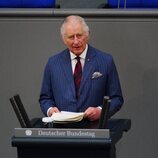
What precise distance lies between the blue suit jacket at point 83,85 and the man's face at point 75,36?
5.7 inches

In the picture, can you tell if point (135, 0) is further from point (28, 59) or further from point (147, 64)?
point (28, 59)

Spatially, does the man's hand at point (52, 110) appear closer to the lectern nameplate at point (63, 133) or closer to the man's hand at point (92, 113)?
the man's hand at point (92, 113)

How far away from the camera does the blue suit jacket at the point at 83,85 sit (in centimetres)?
371

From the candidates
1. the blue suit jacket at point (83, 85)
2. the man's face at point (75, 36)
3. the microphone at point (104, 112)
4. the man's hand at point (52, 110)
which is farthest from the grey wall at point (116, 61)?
the microphone at point (104, 112)

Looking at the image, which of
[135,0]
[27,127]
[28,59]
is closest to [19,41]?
[28,59]

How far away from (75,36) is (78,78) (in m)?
0.28

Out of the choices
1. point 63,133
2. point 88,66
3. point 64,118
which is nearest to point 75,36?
point 88,66

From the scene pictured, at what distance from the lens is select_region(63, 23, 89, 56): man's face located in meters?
3.65

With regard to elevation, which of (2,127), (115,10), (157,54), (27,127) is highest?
(115,10)

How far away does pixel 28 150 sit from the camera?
126 inches

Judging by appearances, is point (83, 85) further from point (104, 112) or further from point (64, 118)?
point (104, 112)

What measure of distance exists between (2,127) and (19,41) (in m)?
0.70

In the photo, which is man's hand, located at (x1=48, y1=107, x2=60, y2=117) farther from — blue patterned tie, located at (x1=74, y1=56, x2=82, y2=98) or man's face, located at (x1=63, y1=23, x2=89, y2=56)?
man's face, located at (x1=63, y1=23, x2=89, y2=56)

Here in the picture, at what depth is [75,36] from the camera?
366 cm
